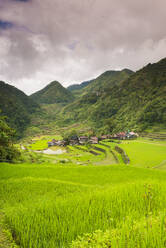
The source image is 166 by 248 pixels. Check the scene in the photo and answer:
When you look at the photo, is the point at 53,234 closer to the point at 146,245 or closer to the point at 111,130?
the point at 146,245

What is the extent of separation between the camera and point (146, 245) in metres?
1.34

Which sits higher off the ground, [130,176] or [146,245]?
[146,245]

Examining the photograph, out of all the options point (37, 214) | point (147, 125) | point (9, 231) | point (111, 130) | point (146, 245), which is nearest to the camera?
point (146, 245)

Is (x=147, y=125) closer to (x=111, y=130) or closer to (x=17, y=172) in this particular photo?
(x=111, y=130)

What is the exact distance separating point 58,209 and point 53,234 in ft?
1.47

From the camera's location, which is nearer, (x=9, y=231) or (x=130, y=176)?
(x=9, y=231)

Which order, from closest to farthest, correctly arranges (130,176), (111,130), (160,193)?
(160,193) → (130,176) → (111,130)

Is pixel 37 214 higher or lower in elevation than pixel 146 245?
lower

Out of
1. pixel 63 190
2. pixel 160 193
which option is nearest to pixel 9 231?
pixel 160 193

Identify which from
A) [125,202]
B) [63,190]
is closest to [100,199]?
[125,202]

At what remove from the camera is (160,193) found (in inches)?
117

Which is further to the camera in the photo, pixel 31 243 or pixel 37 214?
pixel 37 214

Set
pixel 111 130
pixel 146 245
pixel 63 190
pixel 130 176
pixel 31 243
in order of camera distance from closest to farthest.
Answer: pixel 146 245 → pixel 31 243 → pixel 63 190 → pixel 130 176 → pixel 111 130

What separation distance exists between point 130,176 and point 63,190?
6.74 meters
